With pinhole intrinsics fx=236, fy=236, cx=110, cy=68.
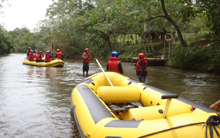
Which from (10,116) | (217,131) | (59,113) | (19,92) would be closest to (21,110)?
(10,116)

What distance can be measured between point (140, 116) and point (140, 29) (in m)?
20.6

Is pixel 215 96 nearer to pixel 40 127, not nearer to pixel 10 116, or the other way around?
pixel 40 127

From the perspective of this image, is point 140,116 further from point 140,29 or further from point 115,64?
point 140,29

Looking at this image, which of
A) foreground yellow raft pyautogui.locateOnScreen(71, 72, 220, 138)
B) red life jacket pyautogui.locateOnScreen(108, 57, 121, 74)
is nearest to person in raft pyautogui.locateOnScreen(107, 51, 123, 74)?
red life jacket pyautogui.locateOnScreen(108, 57, 121, 74)

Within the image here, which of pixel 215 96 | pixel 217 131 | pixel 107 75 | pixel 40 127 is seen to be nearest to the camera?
pixel 217 131

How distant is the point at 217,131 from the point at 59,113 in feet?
12.4

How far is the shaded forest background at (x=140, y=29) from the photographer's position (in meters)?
14.4

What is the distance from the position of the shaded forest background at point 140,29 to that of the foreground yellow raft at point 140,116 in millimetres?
8622

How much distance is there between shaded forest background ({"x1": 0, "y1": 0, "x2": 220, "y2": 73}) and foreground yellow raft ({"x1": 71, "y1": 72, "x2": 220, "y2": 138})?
8.62m

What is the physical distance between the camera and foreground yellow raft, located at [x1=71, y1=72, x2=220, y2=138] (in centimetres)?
253

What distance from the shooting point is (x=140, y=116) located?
3.34 m

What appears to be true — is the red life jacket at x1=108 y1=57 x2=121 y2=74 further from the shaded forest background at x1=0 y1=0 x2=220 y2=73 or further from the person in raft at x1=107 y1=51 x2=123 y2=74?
the shaded forest background at x1=0 y1=0 x2=220 y2=73

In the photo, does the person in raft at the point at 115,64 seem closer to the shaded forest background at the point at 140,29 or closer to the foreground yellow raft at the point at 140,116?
the foreground yellow raft at the point at 140,116

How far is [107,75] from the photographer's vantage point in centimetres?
669
